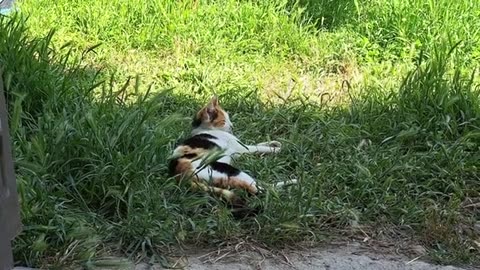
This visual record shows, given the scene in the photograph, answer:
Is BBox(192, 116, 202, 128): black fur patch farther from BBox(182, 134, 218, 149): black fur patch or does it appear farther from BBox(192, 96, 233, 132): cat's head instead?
BBox(182, 134, 218, 149): black fur patch

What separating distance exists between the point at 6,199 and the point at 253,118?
243cm

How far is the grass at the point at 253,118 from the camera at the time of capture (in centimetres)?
336

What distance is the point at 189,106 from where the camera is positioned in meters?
5.02

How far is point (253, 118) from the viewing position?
4820 mm

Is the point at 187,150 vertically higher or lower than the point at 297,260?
higher

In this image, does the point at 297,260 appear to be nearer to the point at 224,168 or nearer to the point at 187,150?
the point at 224,168

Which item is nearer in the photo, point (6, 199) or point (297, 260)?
point (6, 199)

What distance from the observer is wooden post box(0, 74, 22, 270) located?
254 cm

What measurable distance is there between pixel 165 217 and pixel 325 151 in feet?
A: 3.96

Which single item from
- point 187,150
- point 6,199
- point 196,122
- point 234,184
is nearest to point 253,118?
point 196,122

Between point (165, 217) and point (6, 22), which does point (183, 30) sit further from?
point (165, 217)

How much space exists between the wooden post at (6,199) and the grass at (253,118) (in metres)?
0.42

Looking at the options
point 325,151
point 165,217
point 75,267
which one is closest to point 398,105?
point 325,151

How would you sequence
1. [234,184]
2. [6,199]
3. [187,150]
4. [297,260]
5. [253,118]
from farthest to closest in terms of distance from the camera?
[253,118], [187,150], [234,184], [297,260], [6,199]
